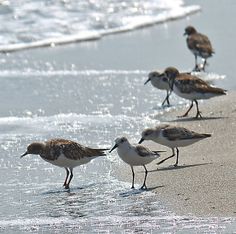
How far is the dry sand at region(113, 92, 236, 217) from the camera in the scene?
7887mm

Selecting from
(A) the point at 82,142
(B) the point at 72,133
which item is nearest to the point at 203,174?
(A) the point at 82,142

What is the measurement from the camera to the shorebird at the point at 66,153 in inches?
356

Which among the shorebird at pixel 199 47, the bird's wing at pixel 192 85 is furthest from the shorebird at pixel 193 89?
the shorebird at pixel 199 47

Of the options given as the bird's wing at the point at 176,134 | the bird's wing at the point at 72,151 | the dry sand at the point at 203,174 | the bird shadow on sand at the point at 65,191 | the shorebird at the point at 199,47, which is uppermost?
the shorebird at the point at 199,47

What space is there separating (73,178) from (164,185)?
39.1 inches

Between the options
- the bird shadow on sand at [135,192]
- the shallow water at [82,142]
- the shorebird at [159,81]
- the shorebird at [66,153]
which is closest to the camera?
the shallow water at [82,142]

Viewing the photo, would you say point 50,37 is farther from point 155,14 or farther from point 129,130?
point 129,130

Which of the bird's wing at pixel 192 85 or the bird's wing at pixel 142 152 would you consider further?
the bird's wing at pixel 192 85

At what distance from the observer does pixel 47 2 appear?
2228cm

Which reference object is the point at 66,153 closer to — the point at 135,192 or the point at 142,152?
the point at 142,152

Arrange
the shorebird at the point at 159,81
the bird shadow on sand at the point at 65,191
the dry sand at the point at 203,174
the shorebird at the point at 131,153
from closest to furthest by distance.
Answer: the dry sand at the point at 203,174
the bird shadow on sand at the point at 65,191
the shorebird at the point at 131,153
the shorebird at the point at 159,81

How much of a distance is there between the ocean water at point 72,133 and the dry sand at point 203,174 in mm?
184

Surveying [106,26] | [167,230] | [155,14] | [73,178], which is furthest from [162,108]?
[155,14]

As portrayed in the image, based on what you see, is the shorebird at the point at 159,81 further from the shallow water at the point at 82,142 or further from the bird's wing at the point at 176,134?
the bird's wing at the point at 176,134
